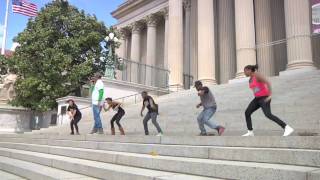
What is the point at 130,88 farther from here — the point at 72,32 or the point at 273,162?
the point at 273,162

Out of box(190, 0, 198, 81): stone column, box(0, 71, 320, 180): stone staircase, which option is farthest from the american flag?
box(0, 71, 320, 180): stone staircase

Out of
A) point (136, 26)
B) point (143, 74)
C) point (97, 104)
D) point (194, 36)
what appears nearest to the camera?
point (97, 104)

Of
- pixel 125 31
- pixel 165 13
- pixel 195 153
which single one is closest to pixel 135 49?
pixel 125 31

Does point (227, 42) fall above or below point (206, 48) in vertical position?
above

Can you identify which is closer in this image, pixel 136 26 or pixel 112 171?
pixel 112 171

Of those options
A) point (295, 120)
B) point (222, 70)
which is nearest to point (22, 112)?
point (222, 70)

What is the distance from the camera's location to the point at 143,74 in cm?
3672

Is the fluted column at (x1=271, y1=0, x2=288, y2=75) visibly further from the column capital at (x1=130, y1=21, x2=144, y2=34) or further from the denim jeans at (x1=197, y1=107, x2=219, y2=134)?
the denim jeans at (x1=197, y1=107, x2=219, y2=134)

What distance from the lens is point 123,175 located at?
5891 mm

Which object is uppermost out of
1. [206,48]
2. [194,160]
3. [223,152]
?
[206,48]

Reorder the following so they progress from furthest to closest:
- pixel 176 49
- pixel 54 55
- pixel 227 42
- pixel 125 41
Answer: pixel 125 41 < pixel 176 49 < pixel 227 42 < pixel 54 55

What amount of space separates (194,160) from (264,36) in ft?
67.2

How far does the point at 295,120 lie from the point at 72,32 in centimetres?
2131

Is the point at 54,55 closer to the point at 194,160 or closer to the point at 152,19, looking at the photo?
the point at 152,19
